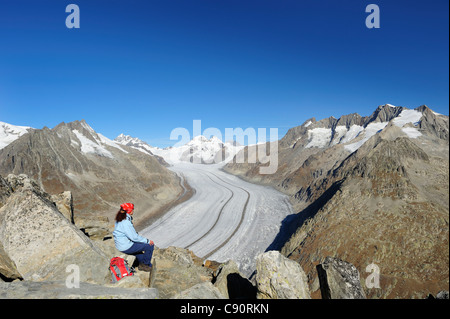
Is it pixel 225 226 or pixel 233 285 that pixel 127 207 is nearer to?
pixel 233 285

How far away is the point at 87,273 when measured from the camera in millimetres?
8133

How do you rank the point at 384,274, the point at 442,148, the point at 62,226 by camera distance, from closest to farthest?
1. the point at 62,226
2. the point at 384,274
3. the point at 442,148

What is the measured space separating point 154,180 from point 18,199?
2550 inches

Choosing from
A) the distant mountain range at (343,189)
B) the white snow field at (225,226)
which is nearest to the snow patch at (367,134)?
the distant mountain range at (343,189)

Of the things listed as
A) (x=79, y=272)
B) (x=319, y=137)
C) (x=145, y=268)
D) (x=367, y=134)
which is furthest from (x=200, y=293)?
(x=319, y=137)

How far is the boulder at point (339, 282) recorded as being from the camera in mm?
6637

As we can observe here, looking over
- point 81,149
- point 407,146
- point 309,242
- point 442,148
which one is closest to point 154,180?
point 81,149

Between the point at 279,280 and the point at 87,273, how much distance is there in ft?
22.3

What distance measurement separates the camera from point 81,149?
69062 mm

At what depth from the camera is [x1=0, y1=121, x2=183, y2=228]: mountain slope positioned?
49344mm

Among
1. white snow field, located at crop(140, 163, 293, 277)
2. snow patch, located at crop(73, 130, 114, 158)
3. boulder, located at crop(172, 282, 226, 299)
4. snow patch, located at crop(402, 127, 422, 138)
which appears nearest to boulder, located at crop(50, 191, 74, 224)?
boulder, located at crop(172, 282, 226, 299)

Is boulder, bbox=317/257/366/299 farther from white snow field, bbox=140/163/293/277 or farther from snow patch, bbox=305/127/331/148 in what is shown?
snow patch, bbox=305/127/331/148

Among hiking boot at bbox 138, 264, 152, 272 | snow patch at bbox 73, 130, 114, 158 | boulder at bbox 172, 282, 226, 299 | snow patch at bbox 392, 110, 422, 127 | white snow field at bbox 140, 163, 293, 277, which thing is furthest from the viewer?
snow patch at bbox 392, 110, 422, 127
